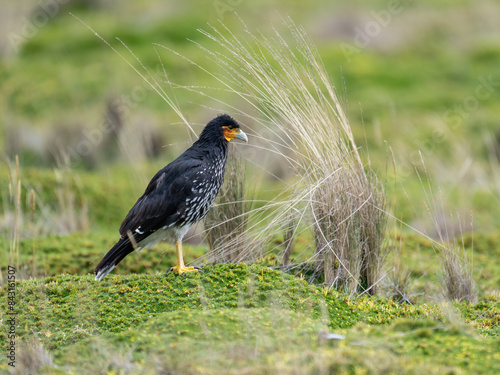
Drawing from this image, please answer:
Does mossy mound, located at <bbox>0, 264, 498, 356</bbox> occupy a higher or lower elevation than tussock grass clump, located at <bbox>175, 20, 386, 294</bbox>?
lower

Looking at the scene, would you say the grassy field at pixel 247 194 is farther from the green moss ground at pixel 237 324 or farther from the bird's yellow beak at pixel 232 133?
the bird's yellow beak at pixel 232 133

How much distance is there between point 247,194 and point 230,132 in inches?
22.0

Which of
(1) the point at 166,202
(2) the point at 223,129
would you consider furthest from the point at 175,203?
(2) the point at 223,129

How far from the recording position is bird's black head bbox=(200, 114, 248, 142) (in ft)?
17.5

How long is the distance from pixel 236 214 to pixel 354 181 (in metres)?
1.01

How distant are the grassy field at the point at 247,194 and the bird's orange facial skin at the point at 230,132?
0.19m

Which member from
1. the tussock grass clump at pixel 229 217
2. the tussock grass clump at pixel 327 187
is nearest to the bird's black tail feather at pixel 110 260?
the tussock grass clump at pixel 229 217

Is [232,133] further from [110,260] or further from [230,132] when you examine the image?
[110,260]

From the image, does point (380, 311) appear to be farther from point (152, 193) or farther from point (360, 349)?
point (152, 193)

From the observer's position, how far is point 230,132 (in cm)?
541

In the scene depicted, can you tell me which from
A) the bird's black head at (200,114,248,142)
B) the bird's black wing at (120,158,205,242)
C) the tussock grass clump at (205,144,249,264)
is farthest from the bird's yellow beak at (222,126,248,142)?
the bird's black wing at (120,158,205,242)

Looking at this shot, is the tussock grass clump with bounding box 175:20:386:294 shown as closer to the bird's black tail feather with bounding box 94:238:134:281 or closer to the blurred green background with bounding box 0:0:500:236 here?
the bird's black tail feather with bounding box 94:238:134:281

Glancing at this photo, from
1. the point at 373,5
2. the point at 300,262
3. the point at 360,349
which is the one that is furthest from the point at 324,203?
the point at 373,5

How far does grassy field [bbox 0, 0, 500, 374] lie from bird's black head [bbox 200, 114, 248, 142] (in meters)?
0.19
